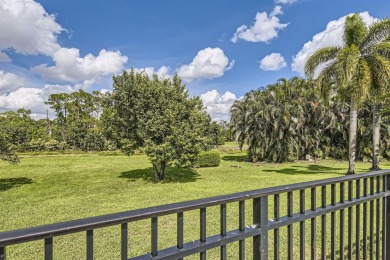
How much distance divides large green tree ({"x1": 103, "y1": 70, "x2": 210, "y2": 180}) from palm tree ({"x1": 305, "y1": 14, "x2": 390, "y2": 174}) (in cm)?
696

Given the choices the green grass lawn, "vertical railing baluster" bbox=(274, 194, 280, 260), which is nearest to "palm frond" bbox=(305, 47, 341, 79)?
the green grass lawn

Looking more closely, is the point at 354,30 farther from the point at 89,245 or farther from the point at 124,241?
the point at 89,245

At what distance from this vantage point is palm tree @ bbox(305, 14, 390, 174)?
12.0 metres

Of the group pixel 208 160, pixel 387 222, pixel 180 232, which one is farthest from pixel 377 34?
pixel 180 232

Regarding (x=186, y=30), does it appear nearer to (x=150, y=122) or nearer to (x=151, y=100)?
(x=151, y=100)

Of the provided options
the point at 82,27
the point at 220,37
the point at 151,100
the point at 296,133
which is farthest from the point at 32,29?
the point at 296,133

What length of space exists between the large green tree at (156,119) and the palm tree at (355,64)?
696cm

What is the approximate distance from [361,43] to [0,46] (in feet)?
74.9

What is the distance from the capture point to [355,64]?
12.0m

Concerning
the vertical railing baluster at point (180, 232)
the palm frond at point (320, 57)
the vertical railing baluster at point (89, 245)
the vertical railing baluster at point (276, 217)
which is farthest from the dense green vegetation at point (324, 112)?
the vertical railing baluster at point (89, 245)

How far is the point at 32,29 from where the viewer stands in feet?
38.5

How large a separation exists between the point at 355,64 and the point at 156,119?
32.3 ft

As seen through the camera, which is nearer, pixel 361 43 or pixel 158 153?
pixel 158 153

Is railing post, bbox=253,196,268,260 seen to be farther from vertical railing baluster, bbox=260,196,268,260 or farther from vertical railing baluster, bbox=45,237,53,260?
vertical railing baluster, bbox=45,237,53,260
